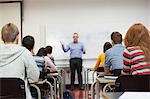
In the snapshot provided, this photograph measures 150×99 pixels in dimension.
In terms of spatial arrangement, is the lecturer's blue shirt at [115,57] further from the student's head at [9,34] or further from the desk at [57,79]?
the student's head at [9,34]

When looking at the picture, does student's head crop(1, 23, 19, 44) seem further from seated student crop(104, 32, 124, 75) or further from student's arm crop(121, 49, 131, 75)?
seated student crop(104, 32, 124, 75)

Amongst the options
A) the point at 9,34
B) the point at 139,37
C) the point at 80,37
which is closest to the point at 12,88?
the point at 9,34

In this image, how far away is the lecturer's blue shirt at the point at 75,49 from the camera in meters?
7.62

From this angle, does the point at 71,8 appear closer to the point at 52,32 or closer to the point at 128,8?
the point at 52,32

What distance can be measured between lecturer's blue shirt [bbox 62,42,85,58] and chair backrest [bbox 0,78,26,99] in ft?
17.4

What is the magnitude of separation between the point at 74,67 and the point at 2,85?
5.38 m

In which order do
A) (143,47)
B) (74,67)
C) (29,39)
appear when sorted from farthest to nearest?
(74,67), (29,39), (143,47)

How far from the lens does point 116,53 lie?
356 cm

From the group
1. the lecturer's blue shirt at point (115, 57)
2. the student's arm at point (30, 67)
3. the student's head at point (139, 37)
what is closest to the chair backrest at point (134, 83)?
the student's head at point (139, 37)

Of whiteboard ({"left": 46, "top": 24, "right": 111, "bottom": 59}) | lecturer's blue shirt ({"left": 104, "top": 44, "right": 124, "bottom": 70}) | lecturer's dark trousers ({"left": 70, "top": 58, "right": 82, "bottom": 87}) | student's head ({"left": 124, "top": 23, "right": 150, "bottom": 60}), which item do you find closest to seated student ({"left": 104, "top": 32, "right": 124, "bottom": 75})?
lecturer's blue shirt ({"left": 104, "top": 44, "right": 124, "bottom": 70})

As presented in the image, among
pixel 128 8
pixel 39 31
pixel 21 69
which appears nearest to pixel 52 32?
pixel 39 31

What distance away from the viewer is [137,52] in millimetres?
2426

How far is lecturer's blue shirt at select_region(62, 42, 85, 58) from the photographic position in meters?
7.62

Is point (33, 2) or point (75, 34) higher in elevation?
point (33, 2)
